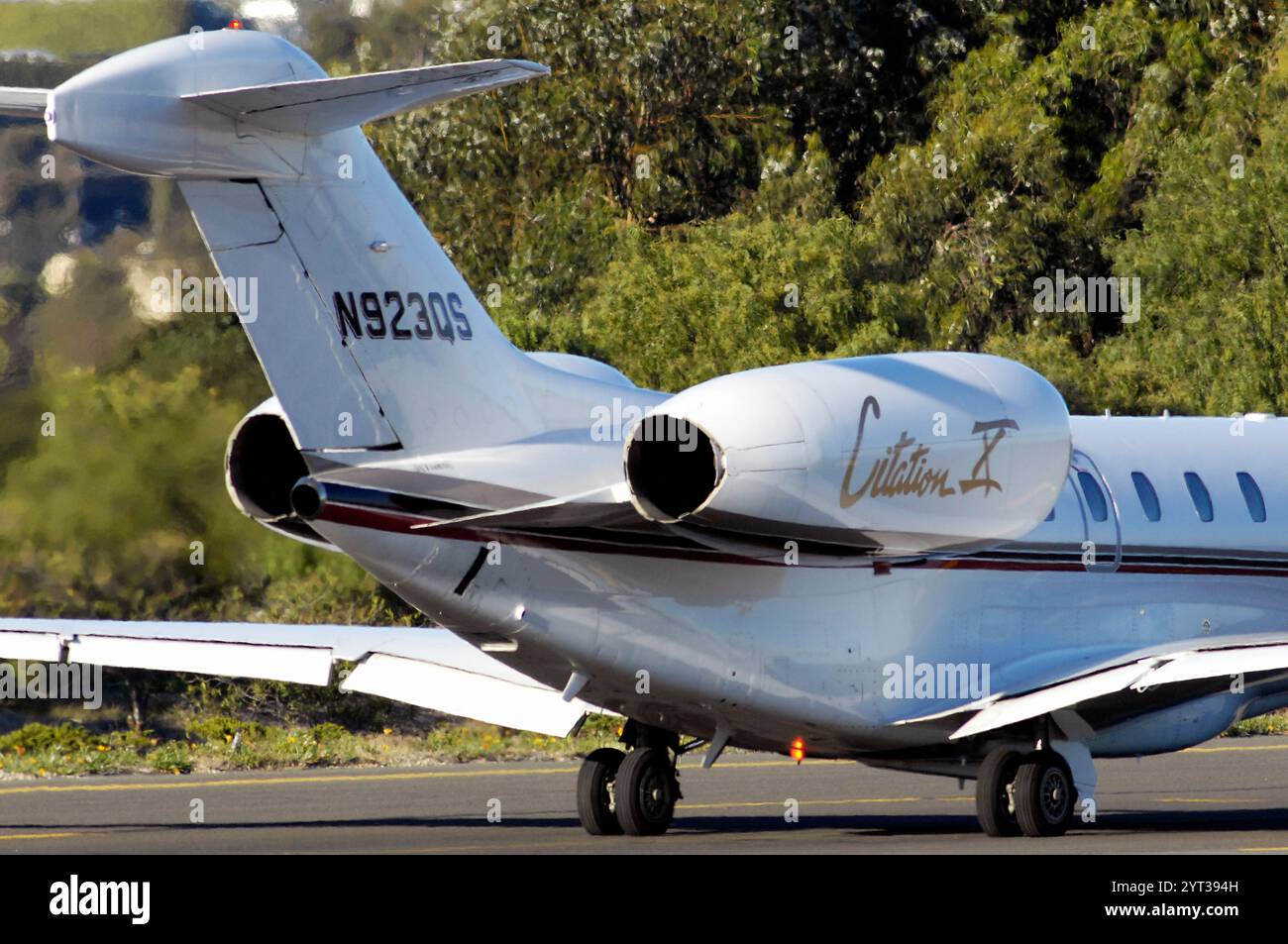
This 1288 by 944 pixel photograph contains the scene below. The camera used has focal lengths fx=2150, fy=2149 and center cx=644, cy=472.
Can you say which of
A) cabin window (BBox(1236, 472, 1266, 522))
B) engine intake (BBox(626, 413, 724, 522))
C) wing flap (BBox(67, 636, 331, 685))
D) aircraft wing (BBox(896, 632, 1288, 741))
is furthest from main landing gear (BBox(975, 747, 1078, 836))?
wing flap (BBox(67, 636, 331, 685))

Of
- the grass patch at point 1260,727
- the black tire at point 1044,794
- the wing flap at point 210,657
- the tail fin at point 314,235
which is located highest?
the tail fin at point 314,235

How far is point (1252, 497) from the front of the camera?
63.0 feet

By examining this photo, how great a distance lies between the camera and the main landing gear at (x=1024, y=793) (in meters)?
16.1

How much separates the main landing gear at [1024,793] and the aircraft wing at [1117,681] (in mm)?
322

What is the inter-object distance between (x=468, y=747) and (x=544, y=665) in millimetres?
11004

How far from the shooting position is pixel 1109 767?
24.3 metres

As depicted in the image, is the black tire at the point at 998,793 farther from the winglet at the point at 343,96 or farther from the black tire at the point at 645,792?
the winglet at the point at 343,96

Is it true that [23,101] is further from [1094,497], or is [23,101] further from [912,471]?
[1094,497]

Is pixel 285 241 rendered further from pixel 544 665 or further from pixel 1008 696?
pixel 1008 696

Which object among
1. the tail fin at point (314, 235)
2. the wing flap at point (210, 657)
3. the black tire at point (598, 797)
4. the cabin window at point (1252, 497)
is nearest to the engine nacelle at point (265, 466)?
the tail fin at point (314, 235)

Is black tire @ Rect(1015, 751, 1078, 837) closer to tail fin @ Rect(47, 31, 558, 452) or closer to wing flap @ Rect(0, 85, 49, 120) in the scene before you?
tail fin @ Rect(47, 31, 558, 452)

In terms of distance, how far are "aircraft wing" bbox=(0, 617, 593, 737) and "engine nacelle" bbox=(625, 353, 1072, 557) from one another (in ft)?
11.9

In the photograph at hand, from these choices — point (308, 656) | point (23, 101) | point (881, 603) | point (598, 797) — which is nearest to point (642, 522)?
point (881, 603)

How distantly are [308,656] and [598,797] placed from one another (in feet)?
9.11
